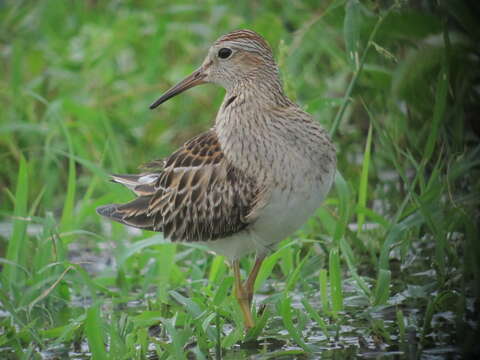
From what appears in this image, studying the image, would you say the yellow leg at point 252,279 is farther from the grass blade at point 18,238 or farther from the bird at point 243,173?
the grass blade at point 18,238

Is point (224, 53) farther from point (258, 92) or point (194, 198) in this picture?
point (194, 198)

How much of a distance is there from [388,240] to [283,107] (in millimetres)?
1008

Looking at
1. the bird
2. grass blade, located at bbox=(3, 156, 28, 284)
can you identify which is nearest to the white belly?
the bird

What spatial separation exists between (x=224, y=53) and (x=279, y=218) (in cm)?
118

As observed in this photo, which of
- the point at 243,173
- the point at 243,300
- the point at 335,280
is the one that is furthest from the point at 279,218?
the point at 243,300

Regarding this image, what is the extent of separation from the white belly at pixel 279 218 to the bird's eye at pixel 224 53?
1.03 metres

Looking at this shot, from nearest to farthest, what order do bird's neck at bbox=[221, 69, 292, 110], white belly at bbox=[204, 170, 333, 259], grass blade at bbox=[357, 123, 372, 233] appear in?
white belly at bbox=[204, 170, 333, 259], bird's neck at bbox=[221, 69, 292, 110], grass blade at bbox=[357, 123, 372, 233]

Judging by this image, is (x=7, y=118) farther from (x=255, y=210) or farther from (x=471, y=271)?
(x=471, y=271)

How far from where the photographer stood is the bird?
194 inches

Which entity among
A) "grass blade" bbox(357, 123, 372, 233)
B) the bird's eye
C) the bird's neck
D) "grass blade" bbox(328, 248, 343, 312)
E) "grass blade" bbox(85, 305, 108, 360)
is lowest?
"grass blade" bbox(85, 305, 108, 360)

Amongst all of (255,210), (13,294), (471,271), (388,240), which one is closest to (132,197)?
(13,294)

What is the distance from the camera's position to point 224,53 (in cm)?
546

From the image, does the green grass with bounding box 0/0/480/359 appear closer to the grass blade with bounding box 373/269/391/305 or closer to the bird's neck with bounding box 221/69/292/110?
the grass blade with bounding box 373/269/391/305

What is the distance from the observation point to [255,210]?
4.95 m
